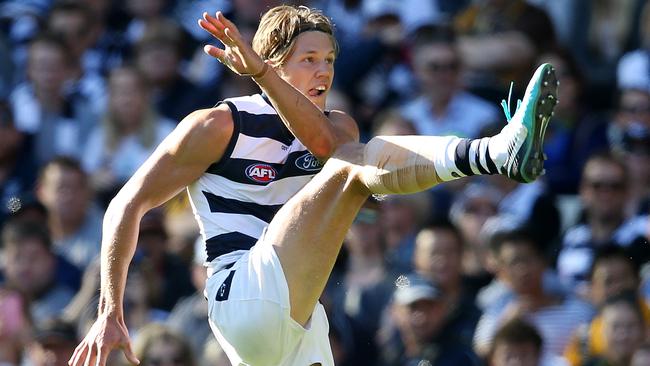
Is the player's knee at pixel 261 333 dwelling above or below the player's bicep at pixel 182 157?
below

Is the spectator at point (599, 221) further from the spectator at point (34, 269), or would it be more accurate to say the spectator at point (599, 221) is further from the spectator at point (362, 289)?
the spectator at point (34, 269)

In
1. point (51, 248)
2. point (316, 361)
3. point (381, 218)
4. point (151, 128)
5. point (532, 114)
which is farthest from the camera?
point (151, 128)

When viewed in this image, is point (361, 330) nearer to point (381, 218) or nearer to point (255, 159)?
point (381, 218)

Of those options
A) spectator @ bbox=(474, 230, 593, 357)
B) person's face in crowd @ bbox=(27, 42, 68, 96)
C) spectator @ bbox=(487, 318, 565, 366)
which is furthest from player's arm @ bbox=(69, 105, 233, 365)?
person's face in crowd @ bbox=(27, 42, 68, 96)

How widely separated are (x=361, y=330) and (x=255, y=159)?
2.82m

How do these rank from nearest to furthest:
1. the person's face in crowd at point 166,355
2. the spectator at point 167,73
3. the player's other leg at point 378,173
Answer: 1. the player's other leg at point 378,173
2. the person's face in crowd at point 166,355
3. the spectator at point 167,73

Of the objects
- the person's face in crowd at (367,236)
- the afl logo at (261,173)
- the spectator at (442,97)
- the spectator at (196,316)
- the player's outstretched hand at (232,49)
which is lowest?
the spectator at (196,316)

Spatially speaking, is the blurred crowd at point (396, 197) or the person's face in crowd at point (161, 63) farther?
the person's face in crowd at point (161, 63)

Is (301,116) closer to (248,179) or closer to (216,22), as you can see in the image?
(248,179)

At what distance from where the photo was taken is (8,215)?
33.6 feet

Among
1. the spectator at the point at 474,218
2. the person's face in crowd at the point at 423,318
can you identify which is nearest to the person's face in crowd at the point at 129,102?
the spectator at the point at 474,218

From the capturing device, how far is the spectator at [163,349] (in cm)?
838

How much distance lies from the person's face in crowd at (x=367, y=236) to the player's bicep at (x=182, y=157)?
10.2 ft

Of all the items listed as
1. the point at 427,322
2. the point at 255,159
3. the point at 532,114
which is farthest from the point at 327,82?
the point at 427,322
